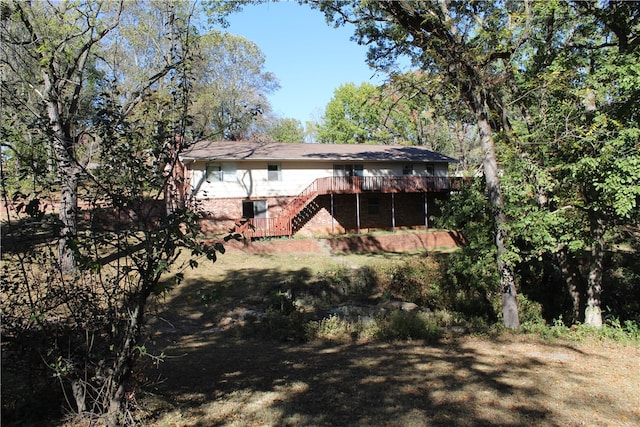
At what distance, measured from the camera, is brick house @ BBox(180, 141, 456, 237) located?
2602 centimetres

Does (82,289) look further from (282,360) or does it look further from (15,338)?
(282,360)

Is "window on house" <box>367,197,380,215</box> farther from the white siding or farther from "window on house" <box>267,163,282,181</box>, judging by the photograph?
"window on house" <box>267,163,282,181</box>

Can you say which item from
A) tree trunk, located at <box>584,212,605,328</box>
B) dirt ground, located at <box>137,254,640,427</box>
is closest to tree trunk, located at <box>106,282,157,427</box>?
dirt ground, located at <box>137,254,640,427</box>

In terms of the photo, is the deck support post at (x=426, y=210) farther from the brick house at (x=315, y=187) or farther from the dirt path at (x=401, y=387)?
the dirt path at (x=401, y=387)

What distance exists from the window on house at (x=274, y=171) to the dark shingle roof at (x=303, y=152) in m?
0.60

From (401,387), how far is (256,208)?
21.7 m

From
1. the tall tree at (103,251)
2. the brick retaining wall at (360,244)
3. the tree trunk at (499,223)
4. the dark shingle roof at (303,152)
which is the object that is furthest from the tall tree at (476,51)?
the dark shingle roof at (303,152)

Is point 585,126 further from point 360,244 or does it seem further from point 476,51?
point 360,244

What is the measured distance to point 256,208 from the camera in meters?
27.2

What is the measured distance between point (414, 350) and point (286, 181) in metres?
19.8

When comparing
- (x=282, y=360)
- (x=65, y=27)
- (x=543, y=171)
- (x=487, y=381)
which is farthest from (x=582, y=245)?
(x=65, y=27)

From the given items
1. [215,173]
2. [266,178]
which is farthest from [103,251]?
[266,178]

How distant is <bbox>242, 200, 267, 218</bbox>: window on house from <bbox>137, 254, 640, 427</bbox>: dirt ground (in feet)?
55.2

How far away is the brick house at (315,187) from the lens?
85.4 feet
